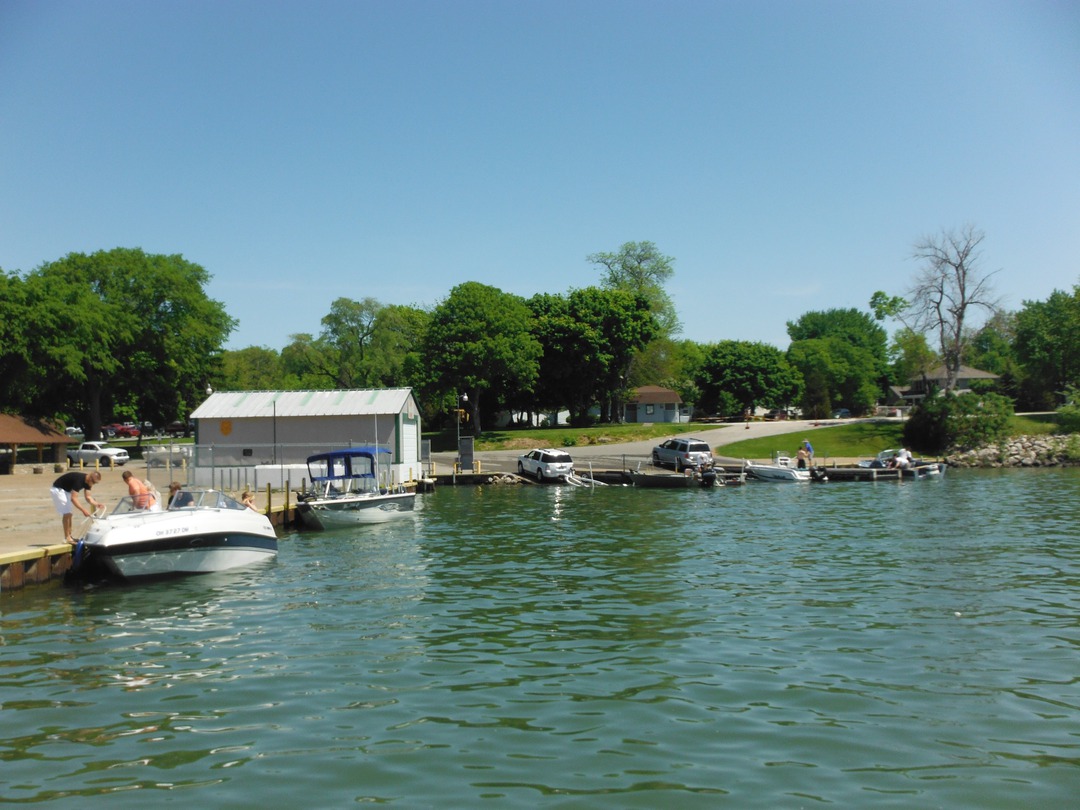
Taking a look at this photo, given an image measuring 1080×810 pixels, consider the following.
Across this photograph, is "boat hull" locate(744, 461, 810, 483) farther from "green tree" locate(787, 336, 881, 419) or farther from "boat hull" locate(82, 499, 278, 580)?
"green tree" locate(787, 336, 881, 419)

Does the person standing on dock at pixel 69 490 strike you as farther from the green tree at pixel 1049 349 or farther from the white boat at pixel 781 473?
the green tree at pixel 1049 349

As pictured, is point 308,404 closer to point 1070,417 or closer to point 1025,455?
point 1025,455

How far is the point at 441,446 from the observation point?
8131 cm

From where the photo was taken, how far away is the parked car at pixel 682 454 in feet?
178

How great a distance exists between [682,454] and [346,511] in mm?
28891

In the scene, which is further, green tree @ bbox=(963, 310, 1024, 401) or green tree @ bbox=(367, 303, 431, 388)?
green tree @ bbox=(367, 303, 431, 388)

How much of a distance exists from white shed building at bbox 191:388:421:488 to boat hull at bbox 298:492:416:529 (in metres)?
13.3

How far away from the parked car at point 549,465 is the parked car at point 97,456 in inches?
1171

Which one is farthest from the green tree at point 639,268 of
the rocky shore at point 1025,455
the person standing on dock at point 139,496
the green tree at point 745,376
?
the person standing on dock at point 139,496

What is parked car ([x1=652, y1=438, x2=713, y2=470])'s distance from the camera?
54219 millimetres

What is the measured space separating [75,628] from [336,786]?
9.61m

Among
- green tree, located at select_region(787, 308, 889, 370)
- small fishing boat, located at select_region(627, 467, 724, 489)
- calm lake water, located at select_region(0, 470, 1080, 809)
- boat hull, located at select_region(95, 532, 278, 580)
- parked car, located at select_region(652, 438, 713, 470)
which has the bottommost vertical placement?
calm lake water, located at select_region(0, 470, 1080, 809)

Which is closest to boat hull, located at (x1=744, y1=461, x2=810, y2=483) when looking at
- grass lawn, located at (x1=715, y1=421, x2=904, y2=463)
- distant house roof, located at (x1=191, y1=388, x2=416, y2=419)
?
grass lawn, located at (x1=715, y1=421, x2=904, y2=463)

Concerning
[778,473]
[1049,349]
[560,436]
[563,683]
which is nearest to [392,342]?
[560,436]
